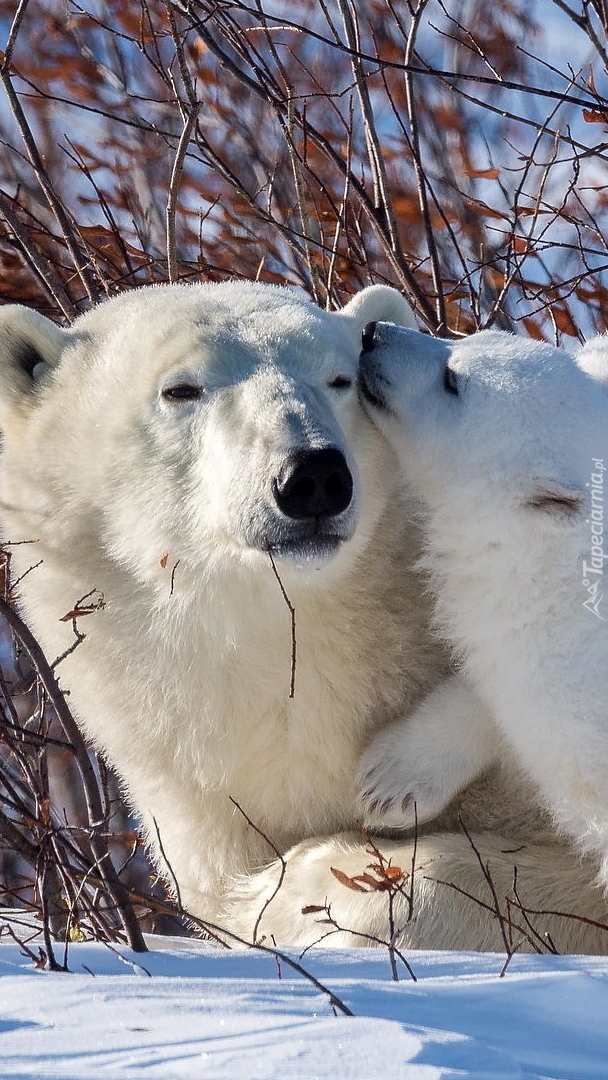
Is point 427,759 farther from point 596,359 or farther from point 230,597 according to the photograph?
point 596,359

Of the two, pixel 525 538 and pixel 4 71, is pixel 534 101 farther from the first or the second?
pixel 525 538

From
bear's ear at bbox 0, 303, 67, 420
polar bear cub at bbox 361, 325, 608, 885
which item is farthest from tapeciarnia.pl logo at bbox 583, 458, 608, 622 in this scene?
bear's ear at bbox 0, 303, 67, 420

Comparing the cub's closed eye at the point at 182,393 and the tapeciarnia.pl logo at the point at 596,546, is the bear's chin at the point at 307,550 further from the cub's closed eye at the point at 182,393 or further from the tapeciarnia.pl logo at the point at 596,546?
the tapeciarnia.pl logo at the point at 596,546

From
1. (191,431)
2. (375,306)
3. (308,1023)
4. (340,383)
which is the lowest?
(308,1023)

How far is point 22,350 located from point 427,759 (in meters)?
1.51

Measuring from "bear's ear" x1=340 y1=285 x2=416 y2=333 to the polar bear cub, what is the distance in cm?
36

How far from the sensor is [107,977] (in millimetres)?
2020

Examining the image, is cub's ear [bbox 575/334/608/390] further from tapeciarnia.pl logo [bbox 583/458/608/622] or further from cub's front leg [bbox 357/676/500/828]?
cub's front leg [bbox 357/676/500/828]

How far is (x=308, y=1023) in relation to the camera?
1653mm

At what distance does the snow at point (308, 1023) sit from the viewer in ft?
4.93

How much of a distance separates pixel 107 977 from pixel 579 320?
413 centimetres

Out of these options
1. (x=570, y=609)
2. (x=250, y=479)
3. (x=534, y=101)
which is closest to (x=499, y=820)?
(x=570, y=609)

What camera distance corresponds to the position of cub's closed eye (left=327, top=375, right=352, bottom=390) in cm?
283

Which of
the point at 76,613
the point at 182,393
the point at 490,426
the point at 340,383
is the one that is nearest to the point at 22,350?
the point at 182,393
